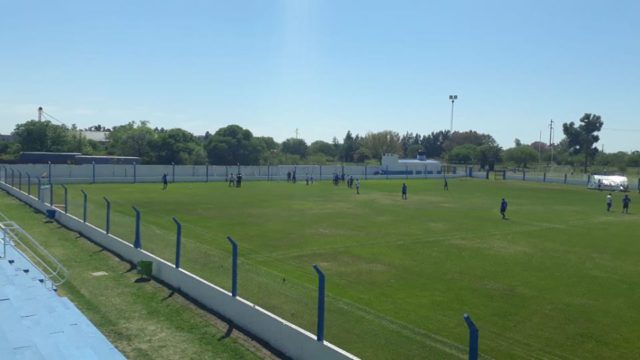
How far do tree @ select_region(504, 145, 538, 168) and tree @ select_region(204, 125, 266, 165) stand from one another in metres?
62.4

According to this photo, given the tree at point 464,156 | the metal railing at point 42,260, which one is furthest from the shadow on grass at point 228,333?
the tree at point 464,156

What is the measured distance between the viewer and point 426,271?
15.2 meters

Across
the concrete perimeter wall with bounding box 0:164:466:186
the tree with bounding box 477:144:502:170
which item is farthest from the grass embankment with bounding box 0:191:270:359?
the tree with bounding box 477:144:502:170

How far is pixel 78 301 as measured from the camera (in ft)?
38.1

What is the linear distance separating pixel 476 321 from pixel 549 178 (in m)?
67.8

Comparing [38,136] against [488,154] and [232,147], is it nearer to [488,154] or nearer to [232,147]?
[232,147]

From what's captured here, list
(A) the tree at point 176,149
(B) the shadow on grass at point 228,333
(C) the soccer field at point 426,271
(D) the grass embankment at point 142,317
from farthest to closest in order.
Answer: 1. (A) the tree at point 176,149
2. (B) the shadow on grass at point 228,333
3. (C) the soccer field at point 426,271
4. (D) the grass embankment at point 142,317

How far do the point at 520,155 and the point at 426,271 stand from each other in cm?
11108

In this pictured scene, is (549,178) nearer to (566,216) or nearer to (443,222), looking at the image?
(566,216)

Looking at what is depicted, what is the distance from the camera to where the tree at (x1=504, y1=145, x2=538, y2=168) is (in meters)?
117

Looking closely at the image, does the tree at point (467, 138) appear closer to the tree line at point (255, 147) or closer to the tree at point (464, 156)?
the tree line at point (255, 147)

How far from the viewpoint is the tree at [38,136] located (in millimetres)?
83812

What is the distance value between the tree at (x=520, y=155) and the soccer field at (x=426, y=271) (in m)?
90.1

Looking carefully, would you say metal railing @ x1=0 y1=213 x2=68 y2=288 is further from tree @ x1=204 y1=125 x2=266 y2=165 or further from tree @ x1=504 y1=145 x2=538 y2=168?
tree @ x1=504 y1=145 x2=538 y2=168
